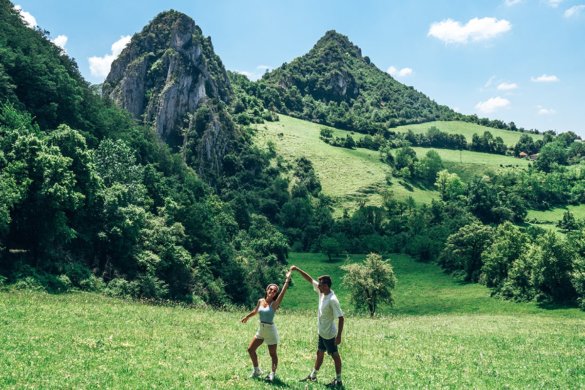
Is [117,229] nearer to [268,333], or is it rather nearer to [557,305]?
[268,333]

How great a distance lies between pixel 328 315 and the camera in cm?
1544

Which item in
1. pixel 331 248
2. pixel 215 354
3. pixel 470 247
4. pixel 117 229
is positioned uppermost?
pixel 215 354

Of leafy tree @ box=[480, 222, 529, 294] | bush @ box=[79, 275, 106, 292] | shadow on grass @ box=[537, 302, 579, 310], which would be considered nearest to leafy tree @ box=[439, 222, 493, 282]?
leafy tree @ box=[480, 222, 529, 294]

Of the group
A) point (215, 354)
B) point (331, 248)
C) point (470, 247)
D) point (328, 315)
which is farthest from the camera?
point (331, 248)

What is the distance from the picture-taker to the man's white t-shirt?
15.2m

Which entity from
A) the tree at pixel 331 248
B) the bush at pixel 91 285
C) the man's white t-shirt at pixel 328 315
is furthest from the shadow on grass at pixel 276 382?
the tree at pixel 331 248

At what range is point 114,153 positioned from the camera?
282ft

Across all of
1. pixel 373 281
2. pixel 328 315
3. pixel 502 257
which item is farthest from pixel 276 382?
pixel 502 257

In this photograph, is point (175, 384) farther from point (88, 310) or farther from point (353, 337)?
point (88, 310)

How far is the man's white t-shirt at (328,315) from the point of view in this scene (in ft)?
50.0

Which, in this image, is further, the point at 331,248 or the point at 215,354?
the point at 331,248

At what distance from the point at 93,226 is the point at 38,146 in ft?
56.5

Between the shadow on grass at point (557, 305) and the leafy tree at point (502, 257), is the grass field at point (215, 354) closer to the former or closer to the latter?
the shadow on grass at point (557, 305)

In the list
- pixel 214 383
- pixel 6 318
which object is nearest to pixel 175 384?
pixel 214 383
